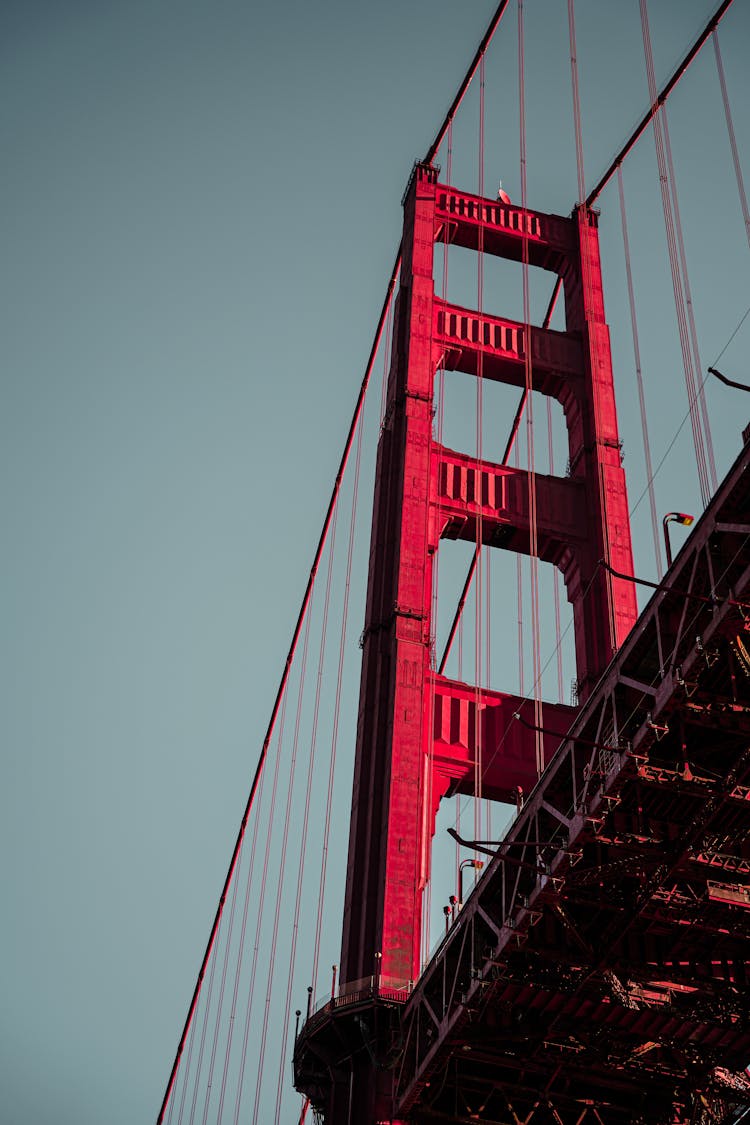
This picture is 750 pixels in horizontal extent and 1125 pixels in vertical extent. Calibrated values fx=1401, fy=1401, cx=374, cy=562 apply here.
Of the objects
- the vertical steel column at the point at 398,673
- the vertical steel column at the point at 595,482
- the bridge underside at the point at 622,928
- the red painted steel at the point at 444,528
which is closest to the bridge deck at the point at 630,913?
the bridge underside at the point at 622,928

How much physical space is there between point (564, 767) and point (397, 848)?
9.70 meters

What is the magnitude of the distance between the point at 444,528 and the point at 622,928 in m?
16.6

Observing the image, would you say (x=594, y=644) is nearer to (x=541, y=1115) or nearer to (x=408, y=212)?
(x=541, y=1115)

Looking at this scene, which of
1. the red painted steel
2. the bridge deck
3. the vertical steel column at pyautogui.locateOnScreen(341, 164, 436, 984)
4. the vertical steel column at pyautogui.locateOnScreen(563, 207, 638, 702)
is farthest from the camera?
the vertical steel column at pyautogui.locateOnScreen(563, 207, 638, 702)

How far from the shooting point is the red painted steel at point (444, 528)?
3256 cm

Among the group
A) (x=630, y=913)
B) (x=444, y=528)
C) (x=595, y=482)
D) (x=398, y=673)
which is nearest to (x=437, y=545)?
(x=444, y=528)

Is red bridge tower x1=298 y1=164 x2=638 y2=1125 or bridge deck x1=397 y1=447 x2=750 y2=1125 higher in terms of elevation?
red bridge tower x1=298 y1=164 x2=638 y2=1125

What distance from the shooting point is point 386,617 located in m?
37.1

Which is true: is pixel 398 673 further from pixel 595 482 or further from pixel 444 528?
pixel 595 482

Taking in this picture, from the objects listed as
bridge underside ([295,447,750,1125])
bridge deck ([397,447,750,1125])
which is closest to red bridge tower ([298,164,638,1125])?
Result: bridge underside ([295,447,750,1125])

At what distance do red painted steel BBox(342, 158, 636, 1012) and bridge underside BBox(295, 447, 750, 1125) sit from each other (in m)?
2.84

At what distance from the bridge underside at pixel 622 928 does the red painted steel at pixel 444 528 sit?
284 cm

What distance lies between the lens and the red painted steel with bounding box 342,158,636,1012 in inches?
1282

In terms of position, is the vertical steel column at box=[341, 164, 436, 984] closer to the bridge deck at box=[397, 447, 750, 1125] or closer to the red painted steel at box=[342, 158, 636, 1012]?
the red painted steel at box=[342, 158, 636, 1012]
